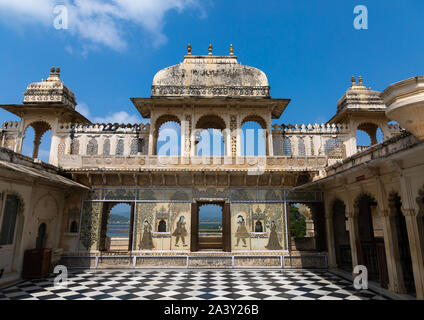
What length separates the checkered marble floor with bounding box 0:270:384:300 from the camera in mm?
7285

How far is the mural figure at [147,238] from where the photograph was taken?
11.4 metres

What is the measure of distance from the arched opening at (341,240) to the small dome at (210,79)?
6.22 m

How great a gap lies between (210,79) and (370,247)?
402 inches

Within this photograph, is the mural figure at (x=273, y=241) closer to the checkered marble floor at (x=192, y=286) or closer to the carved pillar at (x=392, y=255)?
the checkered marble floor at (x=192, y=286)

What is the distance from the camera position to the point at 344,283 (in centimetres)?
880

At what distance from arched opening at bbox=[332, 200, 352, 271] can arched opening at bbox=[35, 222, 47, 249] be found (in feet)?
39.0

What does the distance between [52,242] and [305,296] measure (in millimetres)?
9870

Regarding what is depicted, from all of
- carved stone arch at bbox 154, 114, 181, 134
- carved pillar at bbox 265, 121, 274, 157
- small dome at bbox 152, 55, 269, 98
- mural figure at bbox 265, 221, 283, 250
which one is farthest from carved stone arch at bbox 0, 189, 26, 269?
carved pillar at bbox 265, 121, 274, 157

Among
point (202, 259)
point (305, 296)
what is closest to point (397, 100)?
point (305, 296)

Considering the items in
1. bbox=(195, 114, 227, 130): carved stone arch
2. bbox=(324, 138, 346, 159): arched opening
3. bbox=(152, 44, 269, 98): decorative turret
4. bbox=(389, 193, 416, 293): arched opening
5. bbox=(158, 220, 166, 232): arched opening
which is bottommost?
bbox=(389, 193, 416, 293): arched opening

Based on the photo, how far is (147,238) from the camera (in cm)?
1142

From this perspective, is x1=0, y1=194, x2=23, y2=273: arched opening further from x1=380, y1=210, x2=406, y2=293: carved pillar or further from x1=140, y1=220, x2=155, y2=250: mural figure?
x1=380, y1=210, x2=406, y2=293: carved pillar

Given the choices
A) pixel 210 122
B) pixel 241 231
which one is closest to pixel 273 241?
pixel 241 231

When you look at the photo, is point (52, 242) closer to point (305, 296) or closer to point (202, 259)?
point (202, 259)
